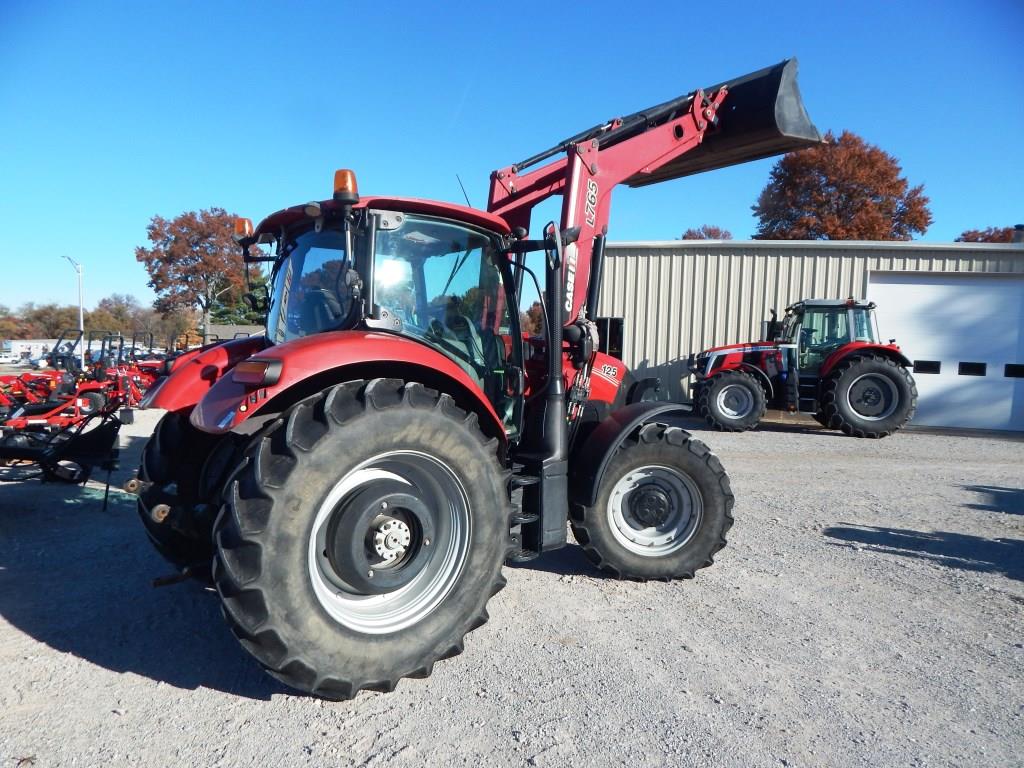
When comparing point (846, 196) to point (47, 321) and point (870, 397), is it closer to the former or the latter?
point (870, 397)

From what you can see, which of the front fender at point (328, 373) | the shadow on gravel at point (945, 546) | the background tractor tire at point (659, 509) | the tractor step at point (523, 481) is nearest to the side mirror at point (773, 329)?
the shadow on gravel at point (945, 546)

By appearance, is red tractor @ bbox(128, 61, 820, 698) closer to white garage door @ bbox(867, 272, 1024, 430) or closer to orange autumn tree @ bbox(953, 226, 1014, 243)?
white garage door @ bbox(867, 272, 1024, 430)

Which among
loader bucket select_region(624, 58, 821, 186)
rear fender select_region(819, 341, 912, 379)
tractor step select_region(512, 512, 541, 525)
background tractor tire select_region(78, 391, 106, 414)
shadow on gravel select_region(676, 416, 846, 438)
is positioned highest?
loader bucket select_region(624, 58, 821, 186)

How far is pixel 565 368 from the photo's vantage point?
432 centimetres

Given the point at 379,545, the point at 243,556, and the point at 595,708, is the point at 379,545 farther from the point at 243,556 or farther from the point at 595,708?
the point at 595,708

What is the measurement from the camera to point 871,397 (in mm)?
11680

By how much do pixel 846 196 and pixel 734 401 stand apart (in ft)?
66.4

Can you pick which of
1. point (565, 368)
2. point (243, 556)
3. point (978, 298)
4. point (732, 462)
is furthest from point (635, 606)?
point (978, 298)

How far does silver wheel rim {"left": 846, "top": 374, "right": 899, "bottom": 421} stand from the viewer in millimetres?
11555

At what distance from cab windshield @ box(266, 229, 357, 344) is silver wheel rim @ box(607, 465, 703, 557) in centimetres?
206

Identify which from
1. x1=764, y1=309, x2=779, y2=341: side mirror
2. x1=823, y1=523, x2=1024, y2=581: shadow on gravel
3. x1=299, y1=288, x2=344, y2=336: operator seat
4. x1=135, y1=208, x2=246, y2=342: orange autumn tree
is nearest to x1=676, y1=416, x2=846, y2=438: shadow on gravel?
x1=764, y1=309, x2=779, y2=341: side mirror

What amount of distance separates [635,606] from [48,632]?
3.17 metres

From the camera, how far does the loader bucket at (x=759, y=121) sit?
4.62 metres

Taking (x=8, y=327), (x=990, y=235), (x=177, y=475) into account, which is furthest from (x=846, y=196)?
(x=8, y=327)
